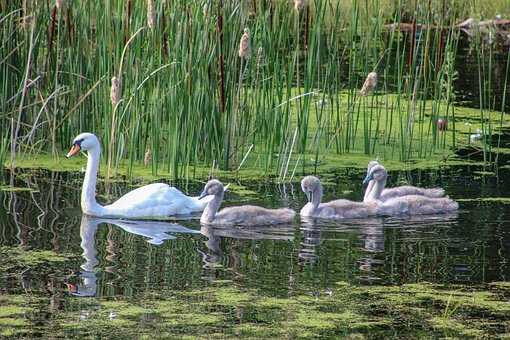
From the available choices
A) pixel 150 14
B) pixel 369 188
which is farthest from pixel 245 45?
pixel 369 188

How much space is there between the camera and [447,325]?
7.30m

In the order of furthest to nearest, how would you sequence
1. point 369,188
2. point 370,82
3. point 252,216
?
point 370,82 → point 369,188 → point 252,216

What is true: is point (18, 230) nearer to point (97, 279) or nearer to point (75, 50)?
point (97, 279)

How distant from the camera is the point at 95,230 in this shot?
32.3ft

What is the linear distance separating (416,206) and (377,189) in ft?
1.52

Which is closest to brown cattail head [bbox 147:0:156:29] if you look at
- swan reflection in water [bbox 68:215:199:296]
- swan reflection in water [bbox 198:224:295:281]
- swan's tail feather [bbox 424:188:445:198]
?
swan reflection in water [bbox 68:215:199:296]

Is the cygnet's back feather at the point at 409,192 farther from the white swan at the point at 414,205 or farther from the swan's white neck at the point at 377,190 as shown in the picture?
the white swan at the point at 414,205

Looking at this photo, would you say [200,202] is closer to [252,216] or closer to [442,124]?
[252,216]

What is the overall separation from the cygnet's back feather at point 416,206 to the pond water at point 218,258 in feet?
0.28

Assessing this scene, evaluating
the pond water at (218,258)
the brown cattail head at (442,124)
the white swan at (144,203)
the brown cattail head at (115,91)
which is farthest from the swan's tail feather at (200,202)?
the brown cattail head at (442,124)

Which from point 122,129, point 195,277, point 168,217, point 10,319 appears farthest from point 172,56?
point 10,319

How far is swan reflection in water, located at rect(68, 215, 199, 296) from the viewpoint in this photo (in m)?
8.28

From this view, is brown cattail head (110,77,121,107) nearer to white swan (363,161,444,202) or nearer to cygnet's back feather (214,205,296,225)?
cygnet's back feather (214,205,296,225)

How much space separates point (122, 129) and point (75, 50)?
84cm
